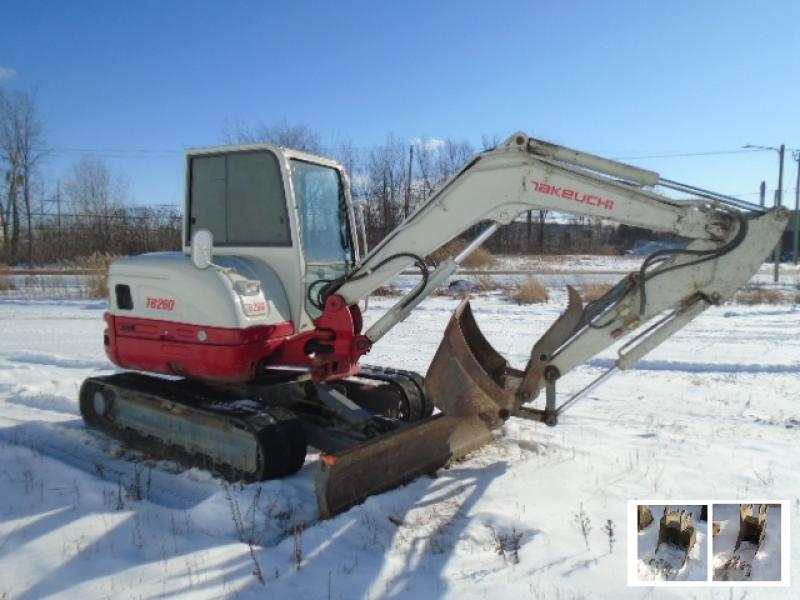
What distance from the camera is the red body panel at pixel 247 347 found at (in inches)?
197

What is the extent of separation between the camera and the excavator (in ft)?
13.6

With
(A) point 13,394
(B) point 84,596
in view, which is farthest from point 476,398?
(A) point 13,394

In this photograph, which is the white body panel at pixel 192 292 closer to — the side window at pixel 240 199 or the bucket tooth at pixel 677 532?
the side window at pixel 240 199

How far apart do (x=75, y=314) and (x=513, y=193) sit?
11956mm

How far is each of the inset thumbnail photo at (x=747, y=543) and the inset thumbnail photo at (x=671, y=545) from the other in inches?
3.0

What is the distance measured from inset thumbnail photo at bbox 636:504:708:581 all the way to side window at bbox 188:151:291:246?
326 centimetres

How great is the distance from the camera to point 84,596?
3.15 meters

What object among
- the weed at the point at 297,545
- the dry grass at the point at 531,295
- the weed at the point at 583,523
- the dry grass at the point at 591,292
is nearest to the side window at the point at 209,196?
the weed at the point at 297,545

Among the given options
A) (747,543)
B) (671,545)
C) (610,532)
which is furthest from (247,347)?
(747,543)

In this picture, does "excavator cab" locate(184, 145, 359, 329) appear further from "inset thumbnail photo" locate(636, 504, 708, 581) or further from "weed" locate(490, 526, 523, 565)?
"inset thumbnail photo" locate(636, 504, 708, 581)

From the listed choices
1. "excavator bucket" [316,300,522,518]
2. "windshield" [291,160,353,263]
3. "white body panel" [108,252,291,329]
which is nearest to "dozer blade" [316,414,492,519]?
"excavator bucket" [316,300,522,518]

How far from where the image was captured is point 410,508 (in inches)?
171

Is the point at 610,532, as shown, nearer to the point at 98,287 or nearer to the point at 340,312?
the point at 340,312

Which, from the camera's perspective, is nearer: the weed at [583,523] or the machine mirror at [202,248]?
the weed at [583,523]
